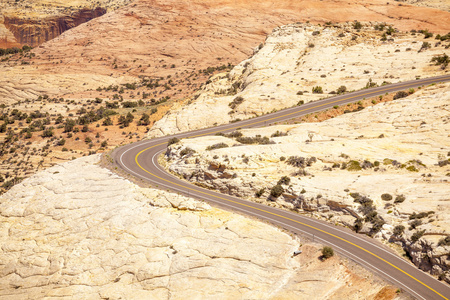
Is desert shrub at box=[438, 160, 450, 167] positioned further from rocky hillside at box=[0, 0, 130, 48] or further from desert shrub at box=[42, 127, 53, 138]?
rocky hillside at box=[0, 0, 130, 48]

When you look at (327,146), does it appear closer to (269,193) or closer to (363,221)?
(269,193)

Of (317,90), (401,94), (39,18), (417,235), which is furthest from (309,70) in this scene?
(39,18)

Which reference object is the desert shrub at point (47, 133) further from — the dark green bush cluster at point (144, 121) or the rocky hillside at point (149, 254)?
the rocky hillside at point (149, 254)

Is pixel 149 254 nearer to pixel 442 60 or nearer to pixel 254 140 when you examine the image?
pixel 254 140

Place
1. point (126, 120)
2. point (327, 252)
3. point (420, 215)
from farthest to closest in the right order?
1. point (126, 120)
2. point (420, 215)
3. point (327, 252)

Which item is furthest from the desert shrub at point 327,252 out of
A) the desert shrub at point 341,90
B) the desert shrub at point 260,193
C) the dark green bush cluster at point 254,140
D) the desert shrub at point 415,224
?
the desert shrub at point 341,90

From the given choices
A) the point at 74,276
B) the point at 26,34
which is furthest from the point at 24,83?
the point at 74,276
